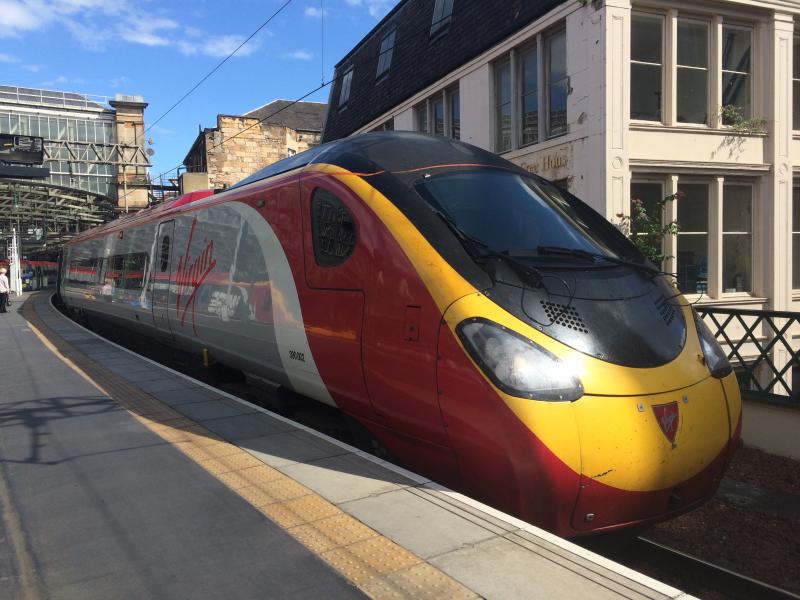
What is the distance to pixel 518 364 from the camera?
3271mm

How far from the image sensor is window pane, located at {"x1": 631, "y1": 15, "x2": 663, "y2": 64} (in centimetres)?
1030

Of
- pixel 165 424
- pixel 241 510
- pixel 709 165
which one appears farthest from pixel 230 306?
pixel 709 165

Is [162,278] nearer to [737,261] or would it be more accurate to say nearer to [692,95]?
[692,95]

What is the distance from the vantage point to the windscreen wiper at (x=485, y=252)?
3.66 metres

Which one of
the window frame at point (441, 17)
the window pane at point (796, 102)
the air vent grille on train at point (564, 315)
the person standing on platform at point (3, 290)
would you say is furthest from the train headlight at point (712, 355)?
the person standing on platform at point (3, 290)

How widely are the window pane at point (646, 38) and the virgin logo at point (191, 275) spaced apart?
7.77m

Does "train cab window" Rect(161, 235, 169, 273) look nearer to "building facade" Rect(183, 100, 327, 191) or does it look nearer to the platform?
the platform

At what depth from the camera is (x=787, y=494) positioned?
5840 mm

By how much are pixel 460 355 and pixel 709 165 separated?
9237mm

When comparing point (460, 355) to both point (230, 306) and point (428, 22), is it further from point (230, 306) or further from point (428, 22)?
point (428, 22)

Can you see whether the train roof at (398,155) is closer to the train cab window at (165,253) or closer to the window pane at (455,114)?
the train cab window at (165,253)

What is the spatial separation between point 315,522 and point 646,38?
1026cm

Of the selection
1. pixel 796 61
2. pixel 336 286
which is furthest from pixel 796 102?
pixel 336 286

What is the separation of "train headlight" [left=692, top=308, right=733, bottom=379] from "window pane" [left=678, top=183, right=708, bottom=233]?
24.7ft
